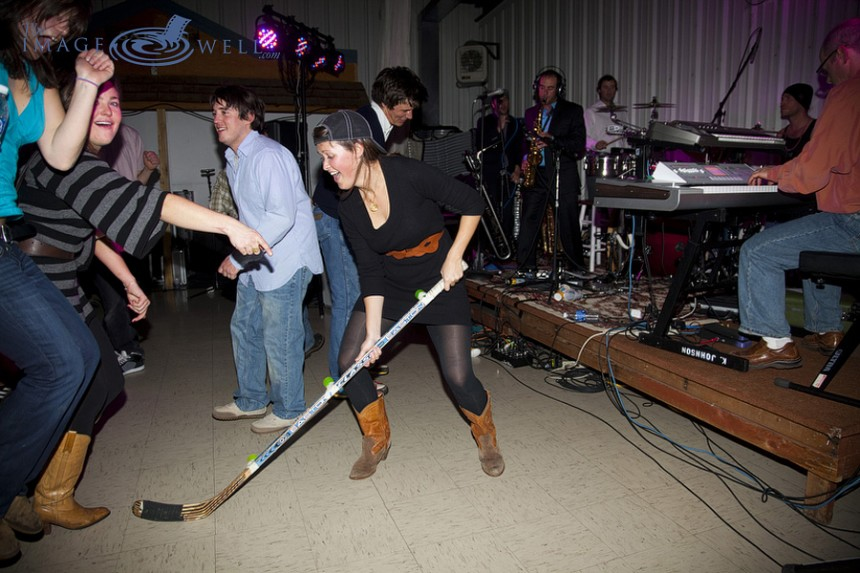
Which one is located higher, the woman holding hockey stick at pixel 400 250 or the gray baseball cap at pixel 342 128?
the gray baseball cap at pixel 342 128

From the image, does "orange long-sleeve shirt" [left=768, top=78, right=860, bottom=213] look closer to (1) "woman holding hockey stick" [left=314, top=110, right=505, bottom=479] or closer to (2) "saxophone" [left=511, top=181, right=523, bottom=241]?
(1) "woman holding hockey stick" [left=314, top=110, right=505, bottom=479]

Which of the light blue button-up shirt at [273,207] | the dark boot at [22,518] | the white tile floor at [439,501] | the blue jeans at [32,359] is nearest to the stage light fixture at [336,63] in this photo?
the light blue button-up shirt at [273,207]

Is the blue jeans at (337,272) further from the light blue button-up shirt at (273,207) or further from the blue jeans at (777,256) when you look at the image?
the blue jeans at (777,256)

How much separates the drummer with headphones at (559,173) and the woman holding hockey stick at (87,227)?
362 cm

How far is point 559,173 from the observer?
5207 millimetres

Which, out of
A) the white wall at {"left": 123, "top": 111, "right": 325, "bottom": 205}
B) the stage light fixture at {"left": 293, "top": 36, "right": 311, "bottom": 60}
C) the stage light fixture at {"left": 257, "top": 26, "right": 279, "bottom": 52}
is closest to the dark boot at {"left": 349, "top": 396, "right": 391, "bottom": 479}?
the stage light fixture at {"left": 293, "top": 36, "right": 311, "bottom": 60}

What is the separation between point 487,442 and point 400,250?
903 millimetres

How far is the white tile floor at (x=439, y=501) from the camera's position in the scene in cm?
185

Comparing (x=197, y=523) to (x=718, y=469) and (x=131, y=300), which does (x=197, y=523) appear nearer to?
(x=131, y=300)

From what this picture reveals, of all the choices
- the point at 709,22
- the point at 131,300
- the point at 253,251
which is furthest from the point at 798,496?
the point at 709,22

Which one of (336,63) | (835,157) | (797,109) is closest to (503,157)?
(797,109)

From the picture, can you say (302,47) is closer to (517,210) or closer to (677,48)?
(517,210)

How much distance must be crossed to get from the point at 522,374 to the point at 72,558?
101 inches

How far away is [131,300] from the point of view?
225 centimetres
